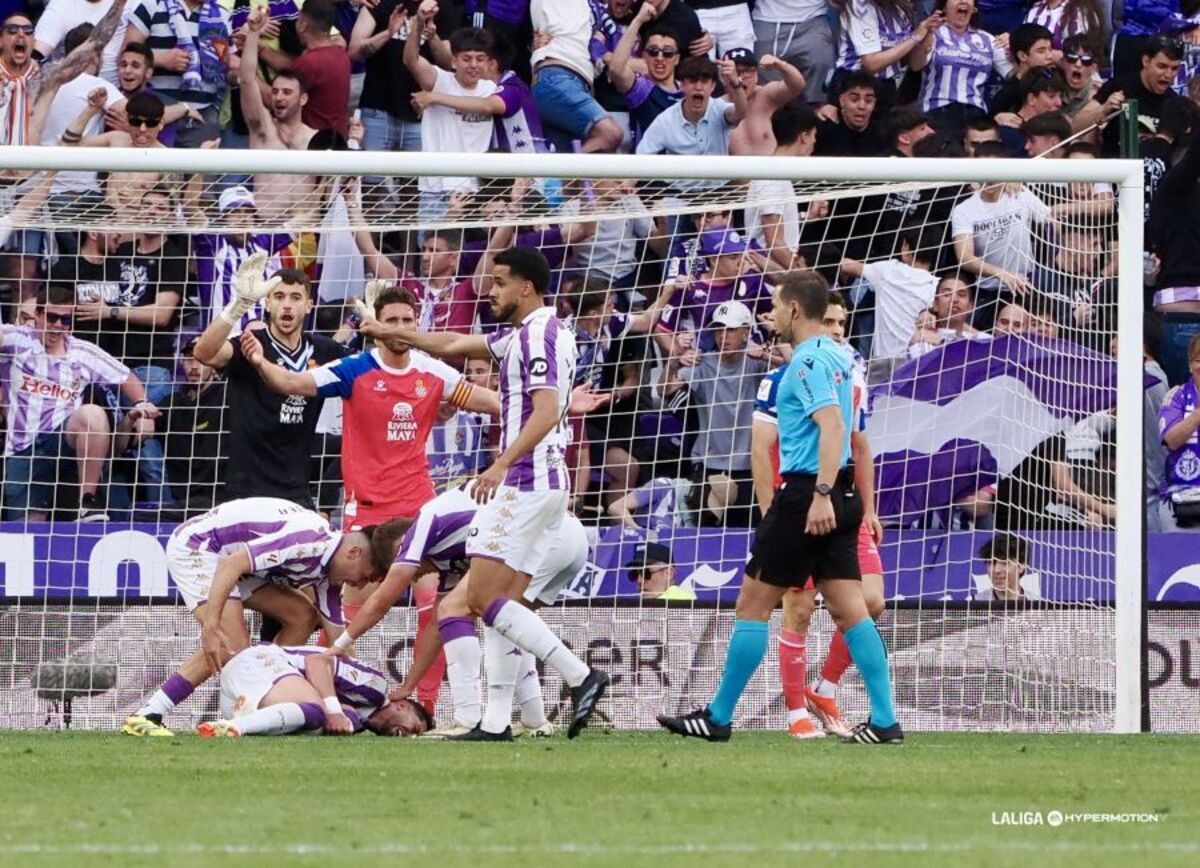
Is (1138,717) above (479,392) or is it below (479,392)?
below

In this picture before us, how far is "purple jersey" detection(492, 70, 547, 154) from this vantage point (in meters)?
15.4

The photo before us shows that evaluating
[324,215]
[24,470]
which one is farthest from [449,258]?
[24,470]

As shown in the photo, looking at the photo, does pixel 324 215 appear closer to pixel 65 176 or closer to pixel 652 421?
pixel 65 176

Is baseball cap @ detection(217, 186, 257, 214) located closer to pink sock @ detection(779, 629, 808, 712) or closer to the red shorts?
the red shorts

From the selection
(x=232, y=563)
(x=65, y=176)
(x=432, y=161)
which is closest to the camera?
(x=232, y=563)

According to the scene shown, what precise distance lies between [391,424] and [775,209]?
2.92 metres

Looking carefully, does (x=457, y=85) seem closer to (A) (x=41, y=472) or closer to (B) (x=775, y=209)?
(B) (x=775, y=209)

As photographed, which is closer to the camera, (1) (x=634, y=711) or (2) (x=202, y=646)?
(2) (x=202, y=646)

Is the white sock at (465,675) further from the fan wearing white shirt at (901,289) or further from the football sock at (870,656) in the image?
the fan wearing white shirt at (901,289)

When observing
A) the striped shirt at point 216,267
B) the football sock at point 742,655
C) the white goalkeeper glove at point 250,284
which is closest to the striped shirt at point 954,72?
the striped shirt at point 216,267

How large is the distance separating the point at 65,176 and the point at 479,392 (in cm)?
301

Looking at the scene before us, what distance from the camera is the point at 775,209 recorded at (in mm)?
12930

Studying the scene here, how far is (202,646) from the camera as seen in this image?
10680 millimetres

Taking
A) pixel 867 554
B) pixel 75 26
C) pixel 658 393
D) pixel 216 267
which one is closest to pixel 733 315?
pixel 658 393
